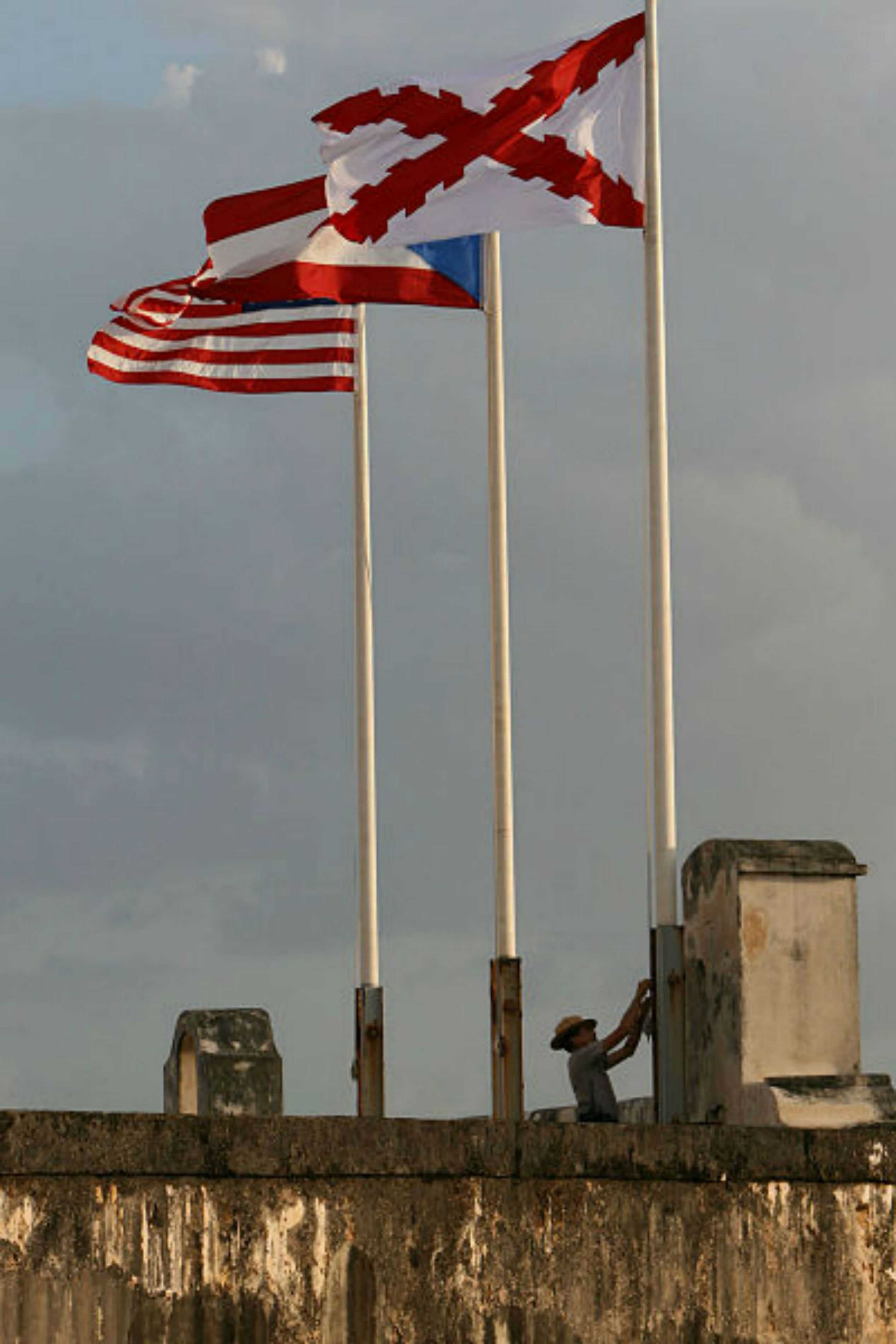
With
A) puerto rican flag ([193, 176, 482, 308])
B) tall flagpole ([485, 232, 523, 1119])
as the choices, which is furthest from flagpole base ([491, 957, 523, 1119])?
puerto rican flag ([193, 176, 482, 308])

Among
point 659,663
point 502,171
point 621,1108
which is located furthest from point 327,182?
point 621,1108

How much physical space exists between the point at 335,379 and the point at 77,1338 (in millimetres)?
8496

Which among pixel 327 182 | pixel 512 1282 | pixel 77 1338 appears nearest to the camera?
pixel 77 1338

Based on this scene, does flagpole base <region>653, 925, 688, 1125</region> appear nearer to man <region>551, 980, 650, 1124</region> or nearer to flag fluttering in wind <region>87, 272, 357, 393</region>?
man <region>551, 980, 650, 1124</region>

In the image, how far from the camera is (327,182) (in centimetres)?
1647

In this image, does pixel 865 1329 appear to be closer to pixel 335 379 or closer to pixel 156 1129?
pixel 156 1129

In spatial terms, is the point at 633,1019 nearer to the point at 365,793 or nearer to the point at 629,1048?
the point at 629,1048

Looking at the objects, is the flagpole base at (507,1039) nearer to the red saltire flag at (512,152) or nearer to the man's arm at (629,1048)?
the man's arm at (629,1048)

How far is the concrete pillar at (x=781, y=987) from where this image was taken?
1338 cm

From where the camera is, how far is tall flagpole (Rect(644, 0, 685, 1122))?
14195mm

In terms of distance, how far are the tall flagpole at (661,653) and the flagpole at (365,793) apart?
2.81 meters

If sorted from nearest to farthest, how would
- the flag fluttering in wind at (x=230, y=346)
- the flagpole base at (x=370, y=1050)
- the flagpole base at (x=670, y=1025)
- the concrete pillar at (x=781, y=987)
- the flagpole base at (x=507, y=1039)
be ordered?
the concrete pillar at (x=781, y=987) < the flagpole base at (x=670, y=1025) < the flagpole base at (x=507, y=1039) < the flagpole base at (x=370, y=1050) < the flag fluttering in wind at (x=230, y=346)

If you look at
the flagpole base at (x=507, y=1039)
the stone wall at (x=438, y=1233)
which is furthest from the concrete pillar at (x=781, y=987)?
the flagpole base at (x=507, y=1039)

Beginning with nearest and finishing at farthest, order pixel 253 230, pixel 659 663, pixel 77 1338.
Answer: pixel 77 1338
pixel 659 663
pixel 253 230
